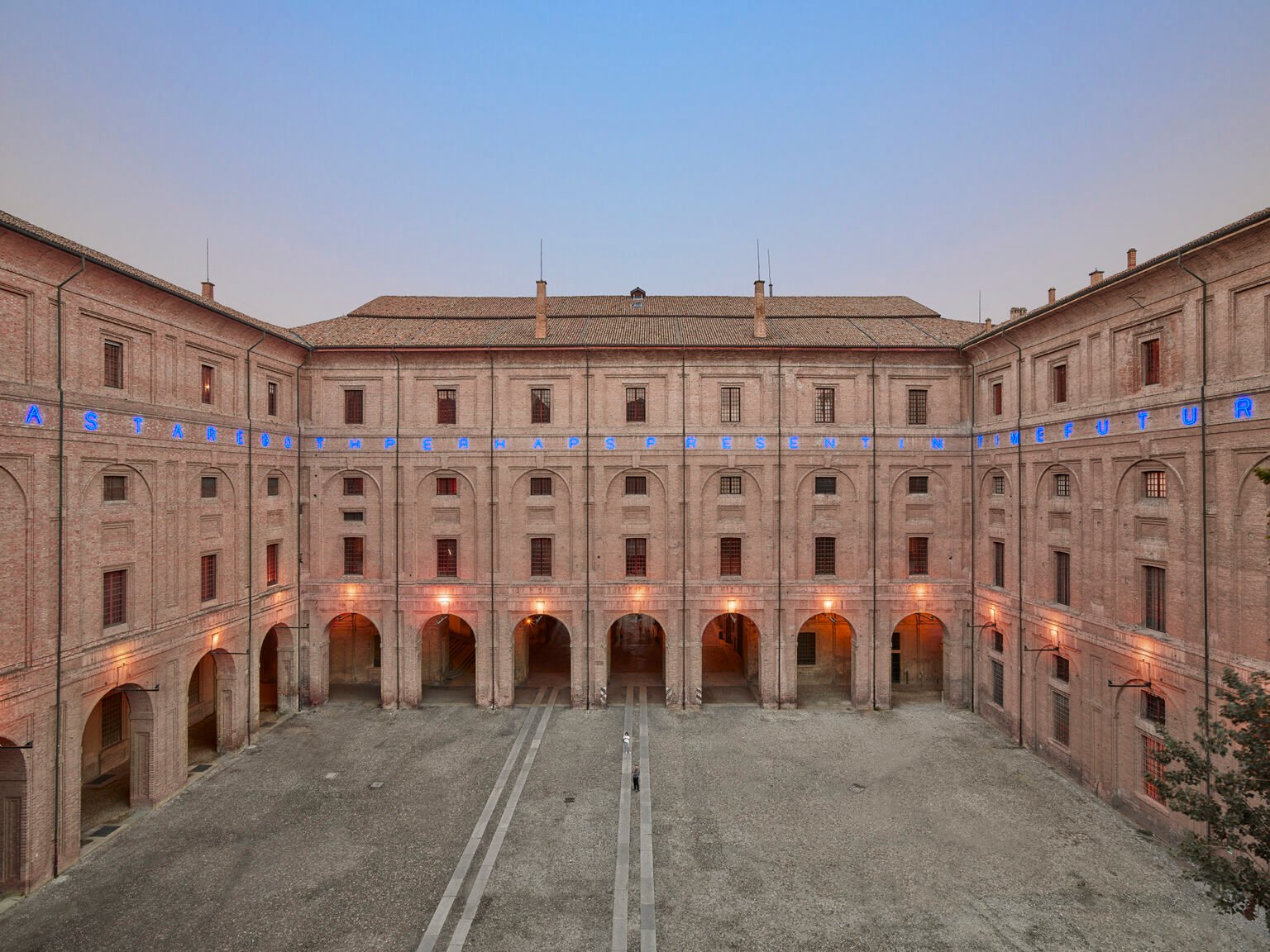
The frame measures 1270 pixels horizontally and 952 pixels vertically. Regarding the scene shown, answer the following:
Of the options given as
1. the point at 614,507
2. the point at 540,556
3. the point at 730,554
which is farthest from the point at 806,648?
the point at 540,556

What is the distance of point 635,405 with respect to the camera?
1029 inches

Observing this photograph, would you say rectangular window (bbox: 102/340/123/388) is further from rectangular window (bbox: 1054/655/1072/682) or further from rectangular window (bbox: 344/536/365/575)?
rectangular window (bbox: 1054/655/1072/682)

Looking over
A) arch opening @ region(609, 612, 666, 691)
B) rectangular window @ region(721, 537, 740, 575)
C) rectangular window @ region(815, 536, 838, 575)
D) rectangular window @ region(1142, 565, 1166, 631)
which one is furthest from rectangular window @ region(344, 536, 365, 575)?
rectangular window @ region(1142, 565, 1166, 631)

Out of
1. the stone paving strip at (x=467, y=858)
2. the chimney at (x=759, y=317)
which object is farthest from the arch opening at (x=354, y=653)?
the chimney at (x=759, y=317)

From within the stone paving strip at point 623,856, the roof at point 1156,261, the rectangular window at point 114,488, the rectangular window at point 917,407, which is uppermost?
the roof at point 1156,261

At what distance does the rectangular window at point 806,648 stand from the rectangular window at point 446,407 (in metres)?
20.4

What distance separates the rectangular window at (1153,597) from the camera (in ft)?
55.2

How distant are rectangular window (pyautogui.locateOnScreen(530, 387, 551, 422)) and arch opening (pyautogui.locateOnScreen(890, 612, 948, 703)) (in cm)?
2032

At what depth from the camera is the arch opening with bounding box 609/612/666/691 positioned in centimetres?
2909

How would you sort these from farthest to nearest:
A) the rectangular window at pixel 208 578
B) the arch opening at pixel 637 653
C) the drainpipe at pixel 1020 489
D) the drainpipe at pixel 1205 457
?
the arch opening at pixel 637 653 < the drainpipe at pixel 1020 489 < the rectangular window at pixel 208 578 < the drainpipe at pixel 1205 457

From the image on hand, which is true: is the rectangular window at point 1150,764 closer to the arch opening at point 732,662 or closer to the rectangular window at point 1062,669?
the rectangular window at point 1062,669

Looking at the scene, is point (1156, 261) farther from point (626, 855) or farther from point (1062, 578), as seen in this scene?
point (626, 855)

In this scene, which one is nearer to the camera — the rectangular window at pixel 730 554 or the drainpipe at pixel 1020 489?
the drainpipe at pixel 1020 489

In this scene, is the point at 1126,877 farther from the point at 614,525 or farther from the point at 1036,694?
the point at 614,525
